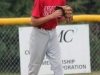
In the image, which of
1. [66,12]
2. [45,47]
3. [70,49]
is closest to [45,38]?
[45,47]

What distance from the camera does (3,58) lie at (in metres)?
7.91

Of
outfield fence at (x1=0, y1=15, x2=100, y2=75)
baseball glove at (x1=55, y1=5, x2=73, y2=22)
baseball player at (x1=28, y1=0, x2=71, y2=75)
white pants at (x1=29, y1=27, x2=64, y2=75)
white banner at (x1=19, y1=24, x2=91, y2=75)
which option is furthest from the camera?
outfield fence at (x1=0, y1=15, x2=100, y2=75)

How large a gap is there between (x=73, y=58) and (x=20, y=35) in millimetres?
967

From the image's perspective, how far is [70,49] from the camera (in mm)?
7641

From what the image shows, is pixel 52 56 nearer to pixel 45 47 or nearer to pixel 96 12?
pixel 45 47

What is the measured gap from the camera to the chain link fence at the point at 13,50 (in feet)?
25.5

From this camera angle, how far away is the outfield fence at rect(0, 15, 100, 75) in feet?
25.5

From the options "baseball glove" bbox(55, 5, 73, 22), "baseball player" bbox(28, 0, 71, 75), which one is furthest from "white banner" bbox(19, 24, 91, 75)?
"baseball glove" bbox(55, 5, 73, 22)

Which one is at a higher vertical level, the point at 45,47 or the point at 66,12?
the point at 66,12

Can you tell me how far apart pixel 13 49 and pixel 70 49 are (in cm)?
98

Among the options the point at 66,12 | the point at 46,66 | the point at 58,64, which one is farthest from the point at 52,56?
the point at 46,66

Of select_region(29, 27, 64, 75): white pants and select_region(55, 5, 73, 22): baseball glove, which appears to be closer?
select_region(55, 5, 73, 22): baseball glove

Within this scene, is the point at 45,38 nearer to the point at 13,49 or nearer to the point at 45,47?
the point at 45,47

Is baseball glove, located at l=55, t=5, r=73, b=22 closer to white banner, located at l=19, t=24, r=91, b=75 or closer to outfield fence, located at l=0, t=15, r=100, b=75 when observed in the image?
white banner, located at l=19, t=24, r=91, b=75
